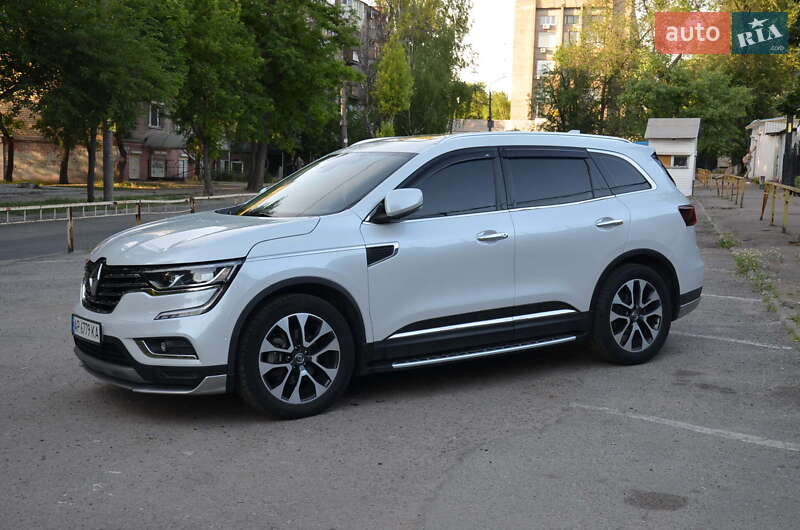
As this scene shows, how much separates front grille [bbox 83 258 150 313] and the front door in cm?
145

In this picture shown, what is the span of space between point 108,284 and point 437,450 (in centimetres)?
225

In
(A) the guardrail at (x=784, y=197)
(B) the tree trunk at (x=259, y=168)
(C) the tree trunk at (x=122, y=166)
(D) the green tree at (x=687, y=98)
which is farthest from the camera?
(D) the green tree at (x=687, y=98)

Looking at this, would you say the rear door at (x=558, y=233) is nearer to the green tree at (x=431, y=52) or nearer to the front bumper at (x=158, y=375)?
the front bumper at (x=158, y=375)

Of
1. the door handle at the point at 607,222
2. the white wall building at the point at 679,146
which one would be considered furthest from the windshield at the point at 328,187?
the white wall building at the point at 679,146

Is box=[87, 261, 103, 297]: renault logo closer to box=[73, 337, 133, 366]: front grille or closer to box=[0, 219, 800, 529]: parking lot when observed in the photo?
box=[73, 337, 133, 366]: front grille

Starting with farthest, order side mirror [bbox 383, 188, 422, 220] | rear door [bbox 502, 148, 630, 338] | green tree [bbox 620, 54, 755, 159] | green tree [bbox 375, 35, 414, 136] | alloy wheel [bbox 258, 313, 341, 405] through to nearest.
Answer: green tree [bbox 375, 35, 414, 136], green tree [bbox 620, 54, 755, 159], rear door [bbox 502, 148, 630, 338], side mirror [bbox 383, 188, 422, 220], alloy wheel [bbox 258, 313, 341, 405]

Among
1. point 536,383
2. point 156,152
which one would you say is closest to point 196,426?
point 536,383

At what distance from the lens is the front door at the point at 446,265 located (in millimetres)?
6281

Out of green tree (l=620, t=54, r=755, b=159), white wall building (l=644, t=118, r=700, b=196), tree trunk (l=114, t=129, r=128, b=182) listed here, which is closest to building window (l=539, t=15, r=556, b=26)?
green tree (l=620, t=54, r=755, b=159)

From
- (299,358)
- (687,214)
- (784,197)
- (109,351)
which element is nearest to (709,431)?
(299,358)

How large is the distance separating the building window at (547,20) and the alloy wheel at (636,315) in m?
123

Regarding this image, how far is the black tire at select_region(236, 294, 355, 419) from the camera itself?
19.0 feet

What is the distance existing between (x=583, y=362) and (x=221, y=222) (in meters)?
3.17

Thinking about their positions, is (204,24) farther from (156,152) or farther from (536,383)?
(536,383)
